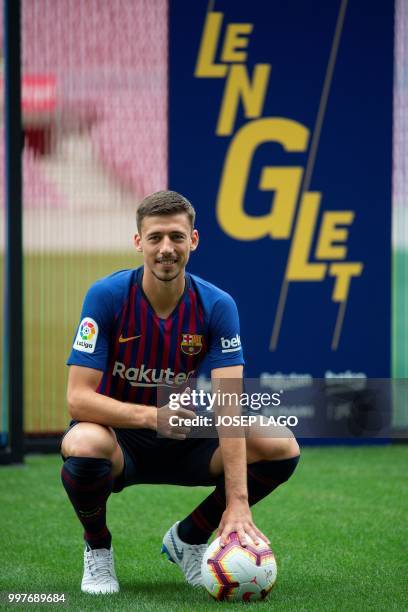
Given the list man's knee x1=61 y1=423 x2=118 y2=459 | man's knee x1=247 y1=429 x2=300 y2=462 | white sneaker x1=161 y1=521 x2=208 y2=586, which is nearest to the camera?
man's knee x1=61 y1=423 x2=118 y2=459

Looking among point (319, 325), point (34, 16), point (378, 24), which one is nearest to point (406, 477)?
point (319, 325)

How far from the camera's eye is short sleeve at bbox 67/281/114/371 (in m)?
3.63

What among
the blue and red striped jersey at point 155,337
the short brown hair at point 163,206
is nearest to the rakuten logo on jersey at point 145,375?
the blue and red striped jersey at point 155,337

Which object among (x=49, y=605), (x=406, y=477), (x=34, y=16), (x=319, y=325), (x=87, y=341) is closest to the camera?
(x=49, y=605)

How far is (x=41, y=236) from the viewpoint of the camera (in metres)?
7.09

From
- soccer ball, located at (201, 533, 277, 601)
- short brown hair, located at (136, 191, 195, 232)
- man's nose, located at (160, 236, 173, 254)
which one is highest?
short brown hair, located at (136, 191, 195, 232)

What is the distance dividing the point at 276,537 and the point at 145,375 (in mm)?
1245

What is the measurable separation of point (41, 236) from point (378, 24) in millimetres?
2650

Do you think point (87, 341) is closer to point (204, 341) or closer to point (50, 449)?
point (204, 341)

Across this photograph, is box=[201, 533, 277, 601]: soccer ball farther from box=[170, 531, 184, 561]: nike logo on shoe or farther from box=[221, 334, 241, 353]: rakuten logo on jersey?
box=[221, 334, 241, 353]: rakuten logo on jersey

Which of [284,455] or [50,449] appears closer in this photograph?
[284,455]

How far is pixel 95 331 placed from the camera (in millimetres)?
3660

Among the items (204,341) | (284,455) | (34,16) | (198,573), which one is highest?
(34,16)

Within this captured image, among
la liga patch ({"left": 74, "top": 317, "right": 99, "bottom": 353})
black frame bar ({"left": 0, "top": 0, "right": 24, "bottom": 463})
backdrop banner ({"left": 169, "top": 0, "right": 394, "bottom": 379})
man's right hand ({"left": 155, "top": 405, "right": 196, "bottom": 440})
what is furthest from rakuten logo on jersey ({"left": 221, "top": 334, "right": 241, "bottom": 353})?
backdrop banner ({"left": 169, "top": 0, "right": 394, "bottom": 379})
